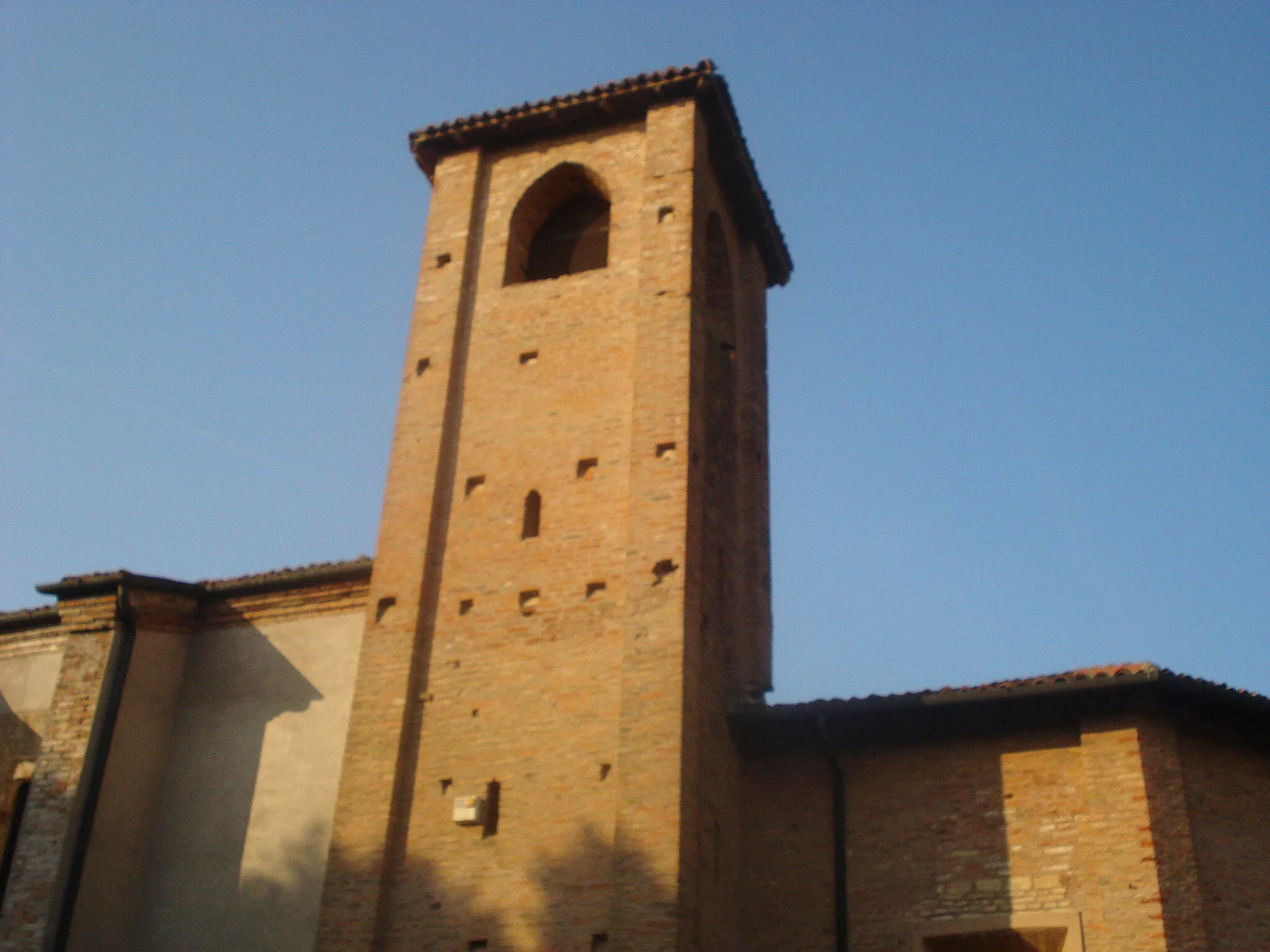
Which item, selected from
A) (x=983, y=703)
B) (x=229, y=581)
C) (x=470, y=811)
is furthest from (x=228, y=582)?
(x=983, y=703)

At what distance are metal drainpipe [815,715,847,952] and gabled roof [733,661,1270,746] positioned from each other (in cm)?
14

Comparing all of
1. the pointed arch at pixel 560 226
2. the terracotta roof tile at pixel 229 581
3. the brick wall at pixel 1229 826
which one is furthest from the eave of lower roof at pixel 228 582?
the brick wall at pixel 1229 826

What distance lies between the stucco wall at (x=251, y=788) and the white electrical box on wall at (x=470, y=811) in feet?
4.79

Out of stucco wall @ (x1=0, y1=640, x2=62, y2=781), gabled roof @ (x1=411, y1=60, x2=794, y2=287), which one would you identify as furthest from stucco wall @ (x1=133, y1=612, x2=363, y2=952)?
gabled roof @ (x1=411, y1=60, x2=794, y2=287)

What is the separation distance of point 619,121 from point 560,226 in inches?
53.4

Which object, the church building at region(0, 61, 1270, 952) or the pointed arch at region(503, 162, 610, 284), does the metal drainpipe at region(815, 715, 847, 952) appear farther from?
the pointed arch at region(503, 162, 610, 284)

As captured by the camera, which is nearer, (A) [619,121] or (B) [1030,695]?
(B) [1030,695]

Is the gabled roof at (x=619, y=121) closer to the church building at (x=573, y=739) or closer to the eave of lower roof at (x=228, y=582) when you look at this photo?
the church building at (x=573, y=739)

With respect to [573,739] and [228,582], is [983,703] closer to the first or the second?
[573,739]

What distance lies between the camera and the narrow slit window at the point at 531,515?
1374 centimetres

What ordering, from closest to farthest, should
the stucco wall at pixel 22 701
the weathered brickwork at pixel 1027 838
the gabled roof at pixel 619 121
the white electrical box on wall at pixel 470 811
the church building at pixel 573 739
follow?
the weathered brickwork at pixel 1027 838
the church building at pixel 573 739
the white electrical box on wall at pixel 470 811
the stucco wall at pixel 22 701
the gabled roof at pixel 619 121

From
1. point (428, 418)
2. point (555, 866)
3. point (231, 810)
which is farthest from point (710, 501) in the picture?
point (231, 810)

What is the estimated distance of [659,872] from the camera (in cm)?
1122

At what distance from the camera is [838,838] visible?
497 inches
